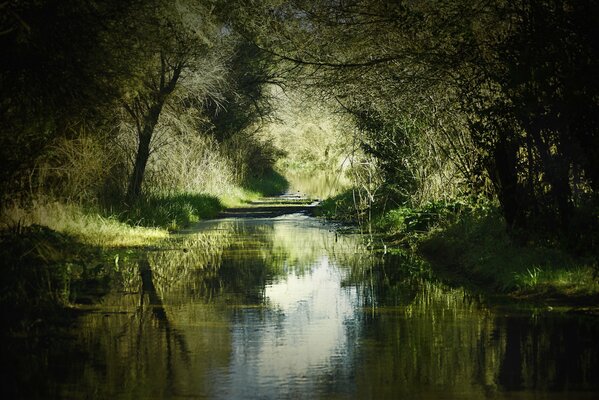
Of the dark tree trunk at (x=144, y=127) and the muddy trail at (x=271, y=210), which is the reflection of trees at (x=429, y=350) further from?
the muddy trail at (x=271, y=210)

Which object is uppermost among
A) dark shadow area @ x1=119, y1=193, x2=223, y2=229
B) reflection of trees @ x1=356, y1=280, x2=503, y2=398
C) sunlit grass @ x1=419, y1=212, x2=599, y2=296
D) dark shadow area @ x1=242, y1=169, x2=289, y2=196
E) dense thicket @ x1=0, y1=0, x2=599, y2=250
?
dark shadow area @ x1=242, y1=169, x2=289, y2=196

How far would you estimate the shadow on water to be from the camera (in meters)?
7.97

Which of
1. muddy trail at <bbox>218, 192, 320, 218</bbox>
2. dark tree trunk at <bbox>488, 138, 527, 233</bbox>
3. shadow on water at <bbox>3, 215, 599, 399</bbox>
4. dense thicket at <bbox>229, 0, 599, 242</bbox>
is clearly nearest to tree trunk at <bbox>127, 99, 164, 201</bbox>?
muddy trail at <bbox>218, 192, 320, 218</bbox>

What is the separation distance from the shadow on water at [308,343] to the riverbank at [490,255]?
78cm

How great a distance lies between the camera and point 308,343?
1015 cm

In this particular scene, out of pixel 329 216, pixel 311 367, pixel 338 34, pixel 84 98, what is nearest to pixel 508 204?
pixel 338 34

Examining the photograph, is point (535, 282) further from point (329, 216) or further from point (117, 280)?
point (329, 216)

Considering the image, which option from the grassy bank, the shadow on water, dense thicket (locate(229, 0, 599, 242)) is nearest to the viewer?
the shadow on water

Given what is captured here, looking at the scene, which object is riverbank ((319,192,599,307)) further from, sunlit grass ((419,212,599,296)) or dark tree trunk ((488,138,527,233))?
dark tree trunk ((488,138,527,233))

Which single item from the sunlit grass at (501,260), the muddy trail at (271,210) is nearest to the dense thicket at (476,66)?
the sunlit grass at (501,260)

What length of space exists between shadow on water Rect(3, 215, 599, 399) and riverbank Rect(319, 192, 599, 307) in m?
0.78

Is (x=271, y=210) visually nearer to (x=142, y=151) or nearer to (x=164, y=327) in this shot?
(x=142, y=151)

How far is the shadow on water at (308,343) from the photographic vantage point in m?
7.97

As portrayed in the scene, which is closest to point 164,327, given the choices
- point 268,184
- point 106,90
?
point 106,90
